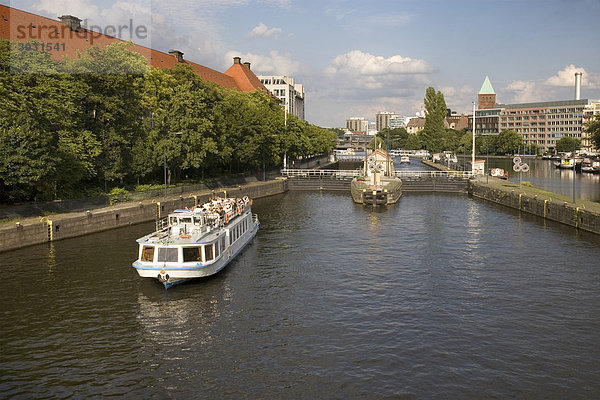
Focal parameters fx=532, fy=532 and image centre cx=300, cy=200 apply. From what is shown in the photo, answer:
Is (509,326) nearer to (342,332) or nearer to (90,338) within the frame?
(342,332)

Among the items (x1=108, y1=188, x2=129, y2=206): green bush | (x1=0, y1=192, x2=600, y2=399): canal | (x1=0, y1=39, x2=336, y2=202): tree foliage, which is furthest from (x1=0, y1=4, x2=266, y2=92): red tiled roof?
(x1=0, y1=192, x2=600, y2=399): canal

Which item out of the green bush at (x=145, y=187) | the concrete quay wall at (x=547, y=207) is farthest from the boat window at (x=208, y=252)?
the concrete quay wall at (x=547, y=207)

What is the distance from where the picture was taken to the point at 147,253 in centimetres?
3422

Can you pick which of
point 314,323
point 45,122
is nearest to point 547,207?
point 314,323

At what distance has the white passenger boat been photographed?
33.2 metres

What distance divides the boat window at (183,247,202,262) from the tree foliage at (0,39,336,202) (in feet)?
62.9

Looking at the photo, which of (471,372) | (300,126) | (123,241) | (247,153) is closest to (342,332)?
(471,372)

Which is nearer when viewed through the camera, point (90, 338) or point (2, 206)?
point (90, 338)

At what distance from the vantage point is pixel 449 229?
55.7 meters

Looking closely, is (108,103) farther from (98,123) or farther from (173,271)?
(173,271)

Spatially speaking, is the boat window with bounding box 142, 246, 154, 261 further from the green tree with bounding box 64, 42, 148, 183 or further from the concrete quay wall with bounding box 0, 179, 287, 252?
the green tree with bounding box 64, 42, 148, 183

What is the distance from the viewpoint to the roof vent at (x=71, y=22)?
262ft

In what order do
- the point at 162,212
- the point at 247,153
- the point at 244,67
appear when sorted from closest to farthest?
the point at 162,212 → the point at 247,153 → the point at 244,67

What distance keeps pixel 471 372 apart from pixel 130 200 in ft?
156
